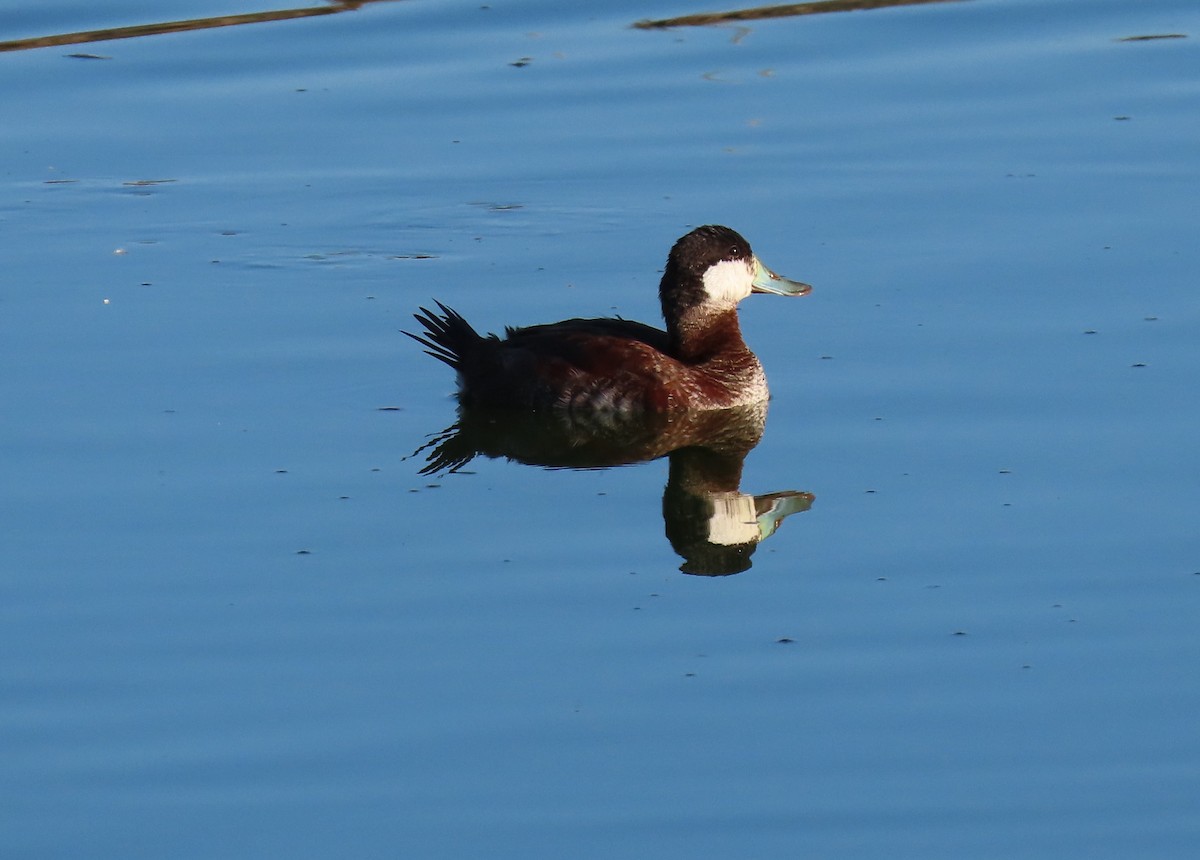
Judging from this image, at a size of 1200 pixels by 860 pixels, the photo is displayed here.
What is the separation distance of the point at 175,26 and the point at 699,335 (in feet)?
24.7

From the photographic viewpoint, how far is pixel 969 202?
11.6 meters

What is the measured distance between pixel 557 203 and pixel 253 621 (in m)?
5.54

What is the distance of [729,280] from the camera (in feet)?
31.9

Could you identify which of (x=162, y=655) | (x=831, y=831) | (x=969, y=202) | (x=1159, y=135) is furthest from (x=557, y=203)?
(x=831, y=831)

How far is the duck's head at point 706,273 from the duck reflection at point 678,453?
1.80 ft

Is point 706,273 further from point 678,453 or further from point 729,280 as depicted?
point 678,453

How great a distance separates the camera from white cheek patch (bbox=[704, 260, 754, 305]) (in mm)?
9656

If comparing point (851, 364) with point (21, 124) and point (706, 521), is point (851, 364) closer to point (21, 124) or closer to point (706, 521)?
point (706, 521)

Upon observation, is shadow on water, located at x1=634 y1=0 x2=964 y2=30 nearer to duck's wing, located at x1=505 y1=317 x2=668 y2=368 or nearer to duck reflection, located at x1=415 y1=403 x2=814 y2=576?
duck's wing, located at x1=505 y1=317 x2=668 y2=368

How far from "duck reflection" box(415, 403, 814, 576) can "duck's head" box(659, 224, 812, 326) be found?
0.55m

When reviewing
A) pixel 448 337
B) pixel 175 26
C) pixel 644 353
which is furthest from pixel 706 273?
pixel 175 26

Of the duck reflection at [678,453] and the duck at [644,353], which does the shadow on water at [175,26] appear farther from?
the duck reflection at [678,453]

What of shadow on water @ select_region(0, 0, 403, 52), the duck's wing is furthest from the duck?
shadow on water @ select_region(0, 0, 403, 52)

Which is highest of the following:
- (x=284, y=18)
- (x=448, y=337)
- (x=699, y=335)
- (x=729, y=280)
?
(x=284, y=18)
